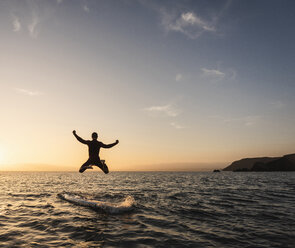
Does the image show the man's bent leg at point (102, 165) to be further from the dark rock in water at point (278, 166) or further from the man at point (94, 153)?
the dark rock in water at point (278, 166)

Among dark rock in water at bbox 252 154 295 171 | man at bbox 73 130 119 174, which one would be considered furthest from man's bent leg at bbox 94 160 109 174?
dark rock in water at bbox 252 154 295 171

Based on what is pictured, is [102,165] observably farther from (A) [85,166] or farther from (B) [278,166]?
(B) [278,166]

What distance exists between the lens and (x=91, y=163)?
11148 mm

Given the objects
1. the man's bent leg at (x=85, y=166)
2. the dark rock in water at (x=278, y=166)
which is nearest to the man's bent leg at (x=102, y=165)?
the man's bent leg at (x=85, y=166)

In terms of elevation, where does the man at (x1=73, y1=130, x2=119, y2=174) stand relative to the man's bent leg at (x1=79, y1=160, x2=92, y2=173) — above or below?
above

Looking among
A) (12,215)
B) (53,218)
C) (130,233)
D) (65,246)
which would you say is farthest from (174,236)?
(12,215)

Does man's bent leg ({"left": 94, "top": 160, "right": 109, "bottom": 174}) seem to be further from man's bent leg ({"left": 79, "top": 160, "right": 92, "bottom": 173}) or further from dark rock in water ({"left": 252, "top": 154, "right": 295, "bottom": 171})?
dark rock in water ({"left": 252, "top": 154, "right": 295, "bottom": 171})

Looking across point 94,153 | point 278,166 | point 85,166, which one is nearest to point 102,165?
point 94,153

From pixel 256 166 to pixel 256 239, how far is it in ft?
670

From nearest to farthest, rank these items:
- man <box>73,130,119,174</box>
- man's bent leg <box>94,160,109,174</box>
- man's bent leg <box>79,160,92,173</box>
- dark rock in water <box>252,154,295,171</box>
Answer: man's bent leg <box>79,160,92,173</box> < man <box>73,130,119,174</box> < man's bent leg <box>94,160,109,174</box> < dark rock in water <box>252,154,295,171</box>

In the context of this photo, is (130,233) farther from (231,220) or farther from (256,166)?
(256,166)

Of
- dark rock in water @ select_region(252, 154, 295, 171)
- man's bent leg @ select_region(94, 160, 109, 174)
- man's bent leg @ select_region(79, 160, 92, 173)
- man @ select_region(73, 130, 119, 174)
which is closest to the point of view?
man's bent leg @ select_region(79, 160, 92, 173)

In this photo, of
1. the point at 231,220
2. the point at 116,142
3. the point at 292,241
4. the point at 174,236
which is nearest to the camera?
the point at 292,241

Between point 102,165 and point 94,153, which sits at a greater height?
point 94,153
